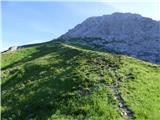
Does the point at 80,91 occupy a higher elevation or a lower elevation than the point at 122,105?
higher

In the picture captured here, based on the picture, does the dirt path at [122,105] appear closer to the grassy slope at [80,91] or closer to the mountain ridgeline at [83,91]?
the mountain ridgeline at [83,91]

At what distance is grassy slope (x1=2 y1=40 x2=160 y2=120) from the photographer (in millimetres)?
45906

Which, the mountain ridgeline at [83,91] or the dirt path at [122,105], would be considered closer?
the dirt path at [122,105]

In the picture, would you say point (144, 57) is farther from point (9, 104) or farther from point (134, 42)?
point (9, 104)

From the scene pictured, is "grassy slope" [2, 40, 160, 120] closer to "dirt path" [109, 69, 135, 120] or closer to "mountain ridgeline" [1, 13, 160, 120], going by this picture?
"mountain ridgeline" [1, 13, 160, 120]

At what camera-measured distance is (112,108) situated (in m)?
45.8

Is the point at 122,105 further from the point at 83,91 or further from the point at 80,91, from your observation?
the point at 80,91

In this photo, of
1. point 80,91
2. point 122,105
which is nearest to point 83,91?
point 80,91

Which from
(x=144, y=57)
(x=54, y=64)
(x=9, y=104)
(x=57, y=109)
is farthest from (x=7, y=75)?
(x=144, y=57)

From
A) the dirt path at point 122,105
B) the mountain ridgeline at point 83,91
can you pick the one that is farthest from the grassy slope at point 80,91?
the dirt path at point 122,105

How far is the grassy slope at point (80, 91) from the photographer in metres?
45.9

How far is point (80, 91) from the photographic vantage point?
170 ft

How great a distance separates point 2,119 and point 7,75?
92.2 ft

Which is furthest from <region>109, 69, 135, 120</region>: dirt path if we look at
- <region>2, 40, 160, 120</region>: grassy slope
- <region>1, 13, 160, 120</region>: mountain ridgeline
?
<region>2, 40, 160, 120</region>: grassy slope
